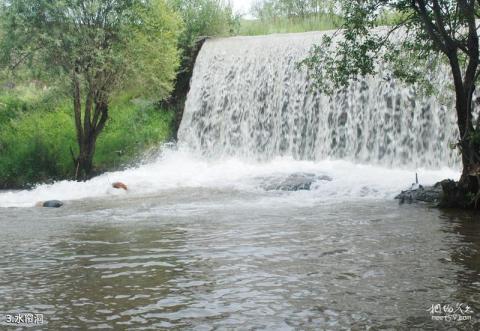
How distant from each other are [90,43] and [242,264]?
15.0 meters

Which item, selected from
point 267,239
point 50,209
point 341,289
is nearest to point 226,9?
point 50,209

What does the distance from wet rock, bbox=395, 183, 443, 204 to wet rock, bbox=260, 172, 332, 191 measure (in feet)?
10.0

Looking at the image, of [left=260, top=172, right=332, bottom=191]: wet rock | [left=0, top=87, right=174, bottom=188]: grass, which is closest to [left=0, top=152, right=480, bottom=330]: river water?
[left=260, top=172, right=332, bottom=191]: wet rock

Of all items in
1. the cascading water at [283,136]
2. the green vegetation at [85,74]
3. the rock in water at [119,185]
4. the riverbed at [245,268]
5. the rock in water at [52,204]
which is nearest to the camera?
the riverbed at [245,268]

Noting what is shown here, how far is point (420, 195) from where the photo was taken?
13.3 meters

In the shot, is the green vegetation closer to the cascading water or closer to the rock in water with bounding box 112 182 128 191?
the cascading water

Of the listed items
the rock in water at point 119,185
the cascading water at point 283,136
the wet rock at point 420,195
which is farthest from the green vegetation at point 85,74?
the wet rock at point 420,195

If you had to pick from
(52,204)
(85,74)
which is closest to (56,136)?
(85,74)

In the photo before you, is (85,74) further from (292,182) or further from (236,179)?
(292,182)

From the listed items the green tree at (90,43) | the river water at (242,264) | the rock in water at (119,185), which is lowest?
the rock in water at (119,185)

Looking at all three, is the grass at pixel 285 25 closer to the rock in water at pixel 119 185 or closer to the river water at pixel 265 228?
the river water at pixel 265 228

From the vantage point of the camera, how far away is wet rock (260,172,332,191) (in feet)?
53.1

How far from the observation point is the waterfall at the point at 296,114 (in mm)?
19000

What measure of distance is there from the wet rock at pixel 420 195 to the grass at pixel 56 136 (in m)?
13.1
